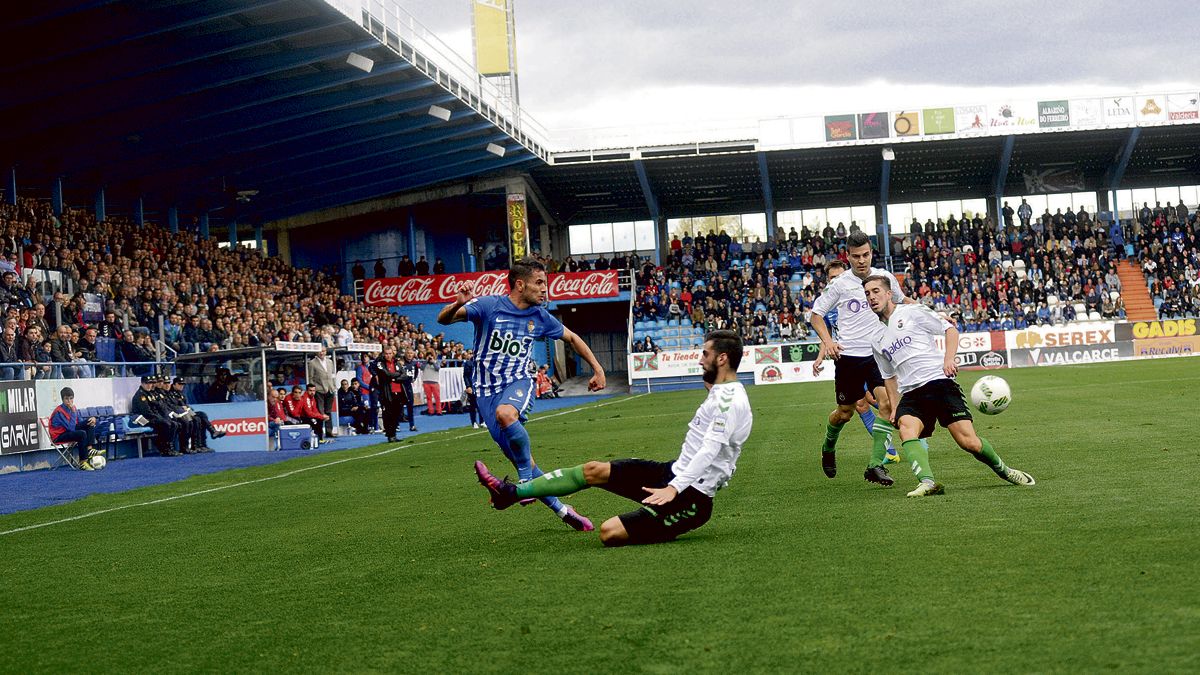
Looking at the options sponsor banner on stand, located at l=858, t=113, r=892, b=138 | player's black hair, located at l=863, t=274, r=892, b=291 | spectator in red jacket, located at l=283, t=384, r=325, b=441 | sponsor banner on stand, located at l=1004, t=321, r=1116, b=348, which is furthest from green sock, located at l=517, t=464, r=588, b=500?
sponsor banner on stand, located at l=858, t=113, r=892, b=138

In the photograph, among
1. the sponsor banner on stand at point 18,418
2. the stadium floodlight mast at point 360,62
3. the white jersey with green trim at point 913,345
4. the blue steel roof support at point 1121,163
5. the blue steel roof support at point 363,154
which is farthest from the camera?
the blue steel roof support at point 1121,163

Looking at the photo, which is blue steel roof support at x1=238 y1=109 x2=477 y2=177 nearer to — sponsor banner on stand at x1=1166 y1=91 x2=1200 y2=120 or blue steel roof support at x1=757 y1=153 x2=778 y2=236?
blue steel roof support at x1=757 y1=153 x2=778 y2=236

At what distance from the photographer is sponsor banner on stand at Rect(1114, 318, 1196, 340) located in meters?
42.9

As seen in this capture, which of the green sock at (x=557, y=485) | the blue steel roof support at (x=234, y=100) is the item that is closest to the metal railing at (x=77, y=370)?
the blue steel roof support at (x=234, y=100)

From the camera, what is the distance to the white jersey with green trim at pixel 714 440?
683cm

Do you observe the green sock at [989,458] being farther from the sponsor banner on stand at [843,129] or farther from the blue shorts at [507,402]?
the sponsor banner on stand at [843,129]

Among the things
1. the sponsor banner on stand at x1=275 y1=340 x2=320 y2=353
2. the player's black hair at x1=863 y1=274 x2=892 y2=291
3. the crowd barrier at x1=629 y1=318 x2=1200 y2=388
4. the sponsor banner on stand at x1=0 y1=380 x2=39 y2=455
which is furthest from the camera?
the crowd barrier at x1=629 y1=318 x2=1200 y2=388

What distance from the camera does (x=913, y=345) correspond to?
9.07 metres

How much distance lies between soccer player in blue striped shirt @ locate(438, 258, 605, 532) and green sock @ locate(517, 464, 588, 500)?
1263 mm

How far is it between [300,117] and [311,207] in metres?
14.7

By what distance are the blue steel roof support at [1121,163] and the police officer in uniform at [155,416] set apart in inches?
1725

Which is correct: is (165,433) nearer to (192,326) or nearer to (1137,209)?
(192,326)

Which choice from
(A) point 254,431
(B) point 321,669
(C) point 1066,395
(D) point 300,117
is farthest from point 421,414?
(B) point 321,669

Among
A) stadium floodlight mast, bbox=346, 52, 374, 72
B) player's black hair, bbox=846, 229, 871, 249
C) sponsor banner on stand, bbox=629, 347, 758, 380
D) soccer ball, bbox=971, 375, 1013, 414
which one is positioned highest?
stadium floodlight mast, bbox=346, 52, 374, 72
